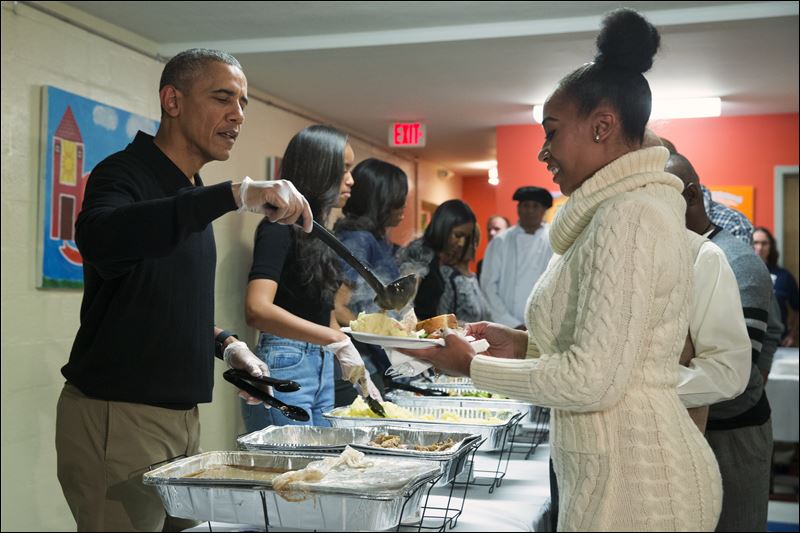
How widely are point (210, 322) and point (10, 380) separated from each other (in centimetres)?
219

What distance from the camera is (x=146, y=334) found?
1586 mm

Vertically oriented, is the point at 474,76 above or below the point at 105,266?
above

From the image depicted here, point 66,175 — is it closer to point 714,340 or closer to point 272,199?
point 272,199

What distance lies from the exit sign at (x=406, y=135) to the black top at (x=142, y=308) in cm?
301

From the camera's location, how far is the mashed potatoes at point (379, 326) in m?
1.58

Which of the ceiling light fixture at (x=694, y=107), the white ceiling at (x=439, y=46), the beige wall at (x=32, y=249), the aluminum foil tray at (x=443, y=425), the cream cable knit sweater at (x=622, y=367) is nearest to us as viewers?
the cream cable knit sweater at (x=622, y=367)

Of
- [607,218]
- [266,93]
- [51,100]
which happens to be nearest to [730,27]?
[266,93]

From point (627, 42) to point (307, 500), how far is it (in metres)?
0.85

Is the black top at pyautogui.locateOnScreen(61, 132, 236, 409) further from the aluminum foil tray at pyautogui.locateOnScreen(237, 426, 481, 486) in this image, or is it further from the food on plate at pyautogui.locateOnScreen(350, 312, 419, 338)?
the food on plate at pyautogui.locateOnScreen(350, 312, 419, 338)

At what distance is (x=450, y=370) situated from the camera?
53.4 inches

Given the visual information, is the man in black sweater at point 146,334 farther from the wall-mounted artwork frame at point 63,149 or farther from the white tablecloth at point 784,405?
the white tablecloth at point 784,405

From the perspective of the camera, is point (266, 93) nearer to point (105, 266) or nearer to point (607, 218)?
point (105, 266)

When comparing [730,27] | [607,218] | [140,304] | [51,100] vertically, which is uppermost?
[730,27]

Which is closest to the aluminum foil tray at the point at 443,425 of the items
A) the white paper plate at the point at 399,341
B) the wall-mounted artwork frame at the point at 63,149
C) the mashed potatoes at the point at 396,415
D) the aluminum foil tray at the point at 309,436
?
the mashed potatoes at the point at 396,415
